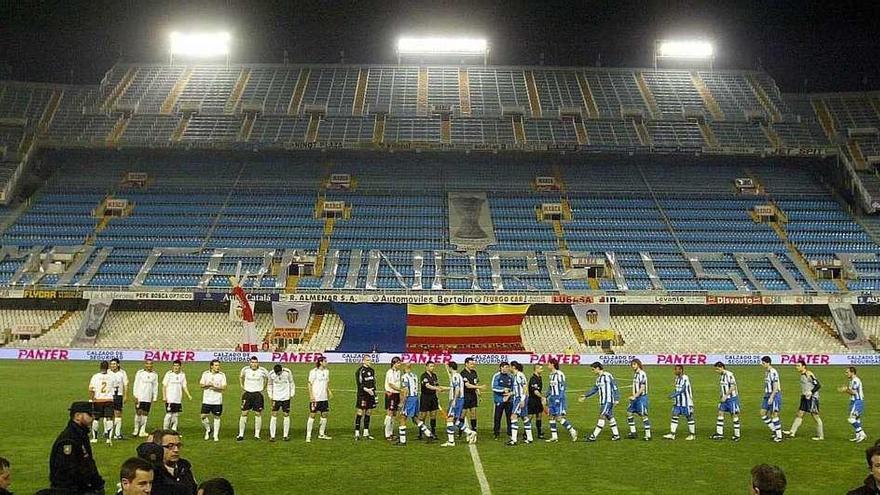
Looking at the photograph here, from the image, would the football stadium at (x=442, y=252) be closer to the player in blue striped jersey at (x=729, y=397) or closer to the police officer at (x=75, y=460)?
the player in blue striped jersey at (x=729, y=397)

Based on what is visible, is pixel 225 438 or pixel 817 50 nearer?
pixel 225 438

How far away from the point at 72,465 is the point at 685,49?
67796mm

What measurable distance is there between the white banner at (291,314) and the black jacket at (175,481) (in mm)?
37598

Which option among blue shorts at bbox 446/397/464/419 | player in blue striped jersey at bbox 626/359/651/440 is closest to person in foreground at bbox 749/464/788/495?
player in blue striped jersey at bbox 626/359/651/440

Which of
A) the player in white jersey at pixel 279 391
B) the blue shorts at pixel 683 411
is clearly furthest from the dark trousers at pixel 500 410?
the player in white jersey at pixel 279 391

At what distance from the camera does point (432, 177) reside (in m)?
60.5

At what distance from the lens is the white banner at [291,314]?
45688 millimetres

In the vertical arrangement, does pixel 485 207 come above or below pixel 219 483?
above

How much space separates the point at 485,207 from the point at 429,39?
1987 cm

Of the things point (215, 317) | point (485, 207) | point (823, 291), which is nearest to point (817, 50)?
point (823, 291)

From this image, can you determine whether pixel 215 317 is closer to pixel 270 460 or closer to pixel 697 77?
pixel 270 460

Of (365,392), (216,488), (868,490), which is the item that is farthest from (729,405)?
(216,488)

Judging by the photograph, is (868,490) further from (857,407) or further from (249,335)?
(249,335)

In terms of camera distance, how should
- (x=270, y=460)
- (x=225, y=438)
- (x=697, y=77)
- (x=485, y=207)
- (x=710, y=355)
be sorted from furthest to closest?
(x=697, y=77) < (x=485, y=207) < (x=710, y=355) < (x=225, y=438) < (x=270, y=460)
